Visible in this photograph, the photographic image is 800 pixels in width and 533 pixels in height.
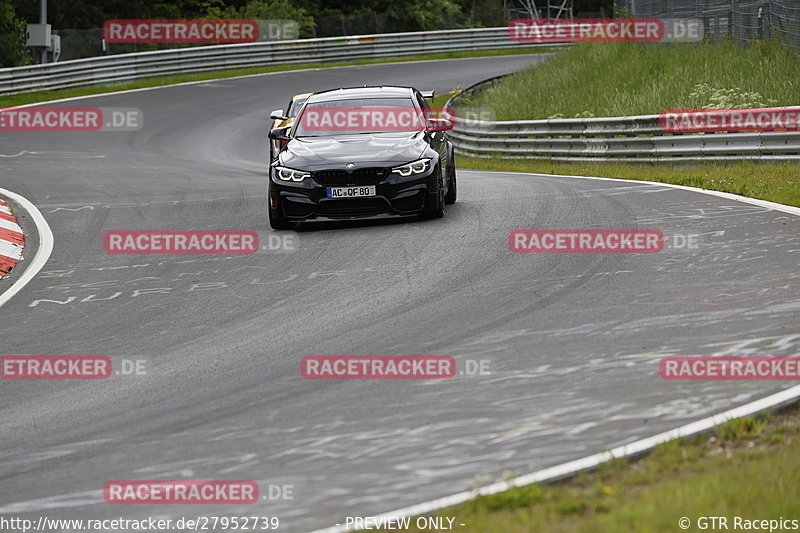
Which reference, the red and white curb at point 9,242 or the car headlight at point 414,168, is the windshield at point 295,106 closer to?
the red and white curb at point 9,242

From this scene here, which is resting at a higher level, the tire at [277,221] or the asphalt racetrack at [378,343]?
the asphalt racetrack at [378,343]

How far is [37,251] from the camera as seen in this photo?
1284 centimetres

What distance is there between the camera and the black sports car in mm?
12688

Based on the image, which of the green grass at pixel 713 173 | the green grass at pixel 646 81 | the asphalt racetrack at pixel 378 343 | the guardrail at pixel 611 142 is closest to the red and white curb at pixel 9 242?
the asphalt racetrack at pixel 378 343

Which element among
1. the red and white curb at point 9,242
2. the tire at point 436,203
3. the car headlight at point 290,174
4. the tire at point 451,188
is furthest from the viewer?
the tire at point 451,188

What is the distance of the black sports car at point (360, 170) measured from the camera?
12.7 meters

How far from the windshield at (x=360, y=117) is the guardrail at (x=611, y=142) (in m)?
6.43

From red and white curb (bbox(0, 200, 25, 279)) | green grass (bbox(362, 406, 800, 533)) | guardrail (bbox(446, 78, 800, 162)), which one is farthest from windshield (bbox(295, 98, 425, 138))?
green grass (bbox(362, 406, 800, 533))

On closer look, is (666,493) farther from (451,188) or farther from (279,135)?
(451,188)

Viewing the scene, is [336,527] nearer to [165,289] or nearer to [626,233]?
[165,289]

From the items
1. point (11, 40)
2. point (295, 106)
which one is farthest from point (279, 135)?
point (11, 40)

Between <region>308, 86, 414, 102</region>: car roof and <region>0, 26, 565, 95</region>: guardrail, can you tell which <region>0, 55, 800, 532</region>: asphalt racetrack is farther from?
<region>0, 26, 565, 95</region>: guardrail

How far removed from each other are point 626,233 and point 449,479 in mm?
6684

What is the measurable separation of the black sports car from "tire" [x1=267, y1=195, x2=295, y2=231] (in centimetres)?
1
